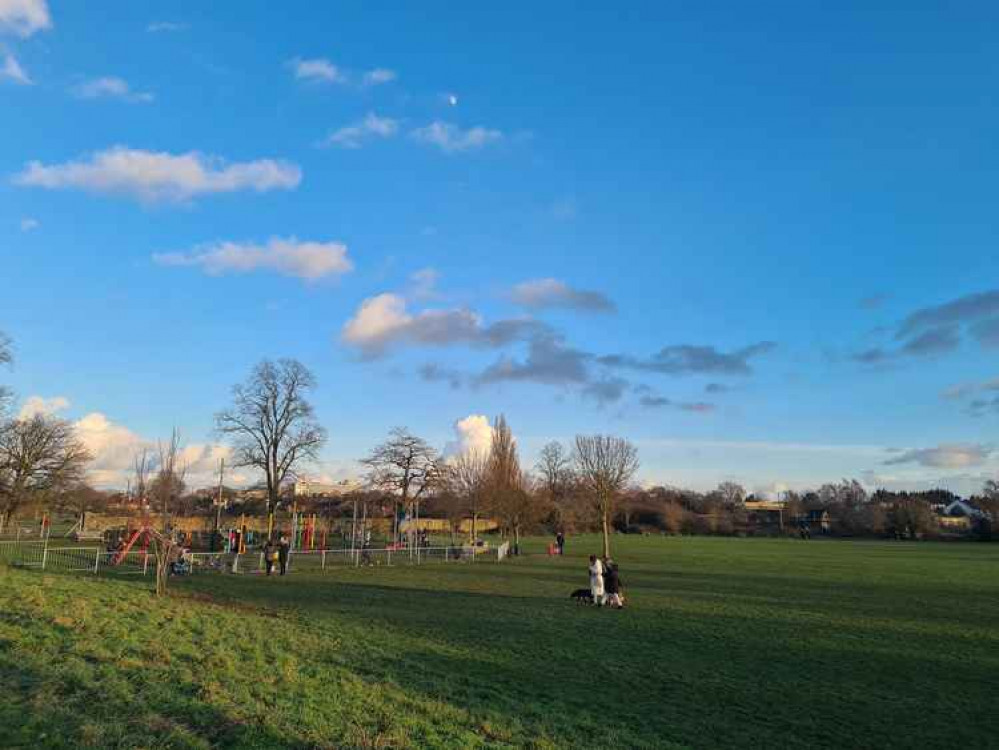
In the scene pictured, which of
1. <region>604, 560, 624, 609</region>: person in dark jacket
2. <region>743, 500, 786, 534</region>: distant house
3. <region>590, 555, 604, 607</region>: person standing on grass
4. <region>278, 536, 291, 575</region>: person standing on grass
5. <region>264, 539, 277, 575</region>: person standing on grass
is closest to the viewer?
<region>604, 560, 624, 609</region>: person in dark jacket

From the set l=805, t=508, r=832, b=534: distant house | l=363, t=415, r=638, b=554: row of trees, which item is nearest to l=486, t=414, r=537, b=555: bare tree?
l=363, t=415, r=638, b=554: row of trees

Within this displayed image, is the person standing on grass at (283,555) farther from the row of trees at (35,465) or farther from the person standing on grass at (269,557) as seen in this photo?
the row of trees at (35,465)

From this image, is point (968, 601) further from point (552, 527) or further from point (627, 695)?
point (552, 527)

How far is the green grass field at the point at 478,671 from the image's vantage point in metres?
7.40

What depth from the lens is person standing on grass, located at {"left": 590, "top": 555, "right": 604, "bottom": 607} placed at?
785 inches

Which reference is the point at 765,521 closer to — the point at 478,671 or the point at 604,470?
the point at 604,470

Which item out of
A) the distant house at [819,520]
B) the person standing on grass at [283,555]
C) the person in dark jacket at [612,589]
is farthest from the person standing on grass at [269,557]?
the distant house at [819,520]

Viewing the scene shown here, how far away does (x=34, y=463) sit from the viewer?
5031 centimetres

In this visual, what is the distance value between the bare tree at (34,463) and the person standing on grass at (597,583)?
4613 cm

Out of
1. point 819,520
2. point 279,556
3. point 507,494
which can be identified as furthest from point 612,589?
point 819,520

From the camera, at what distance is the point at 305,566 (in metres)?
32.5

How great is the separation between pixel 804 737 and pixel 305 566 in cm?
2757

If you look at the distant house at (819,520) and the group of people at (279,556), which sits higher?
the group of people at (279,556)

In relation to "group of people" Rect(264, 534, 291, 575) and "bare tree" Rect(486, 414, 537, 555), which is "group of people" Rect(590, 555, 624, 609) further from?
"bare tree" Rect(486, 414, 537, 555)
